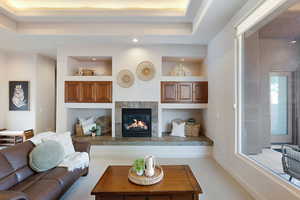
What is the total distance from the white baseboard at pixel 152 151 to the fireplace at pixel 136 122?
51cm

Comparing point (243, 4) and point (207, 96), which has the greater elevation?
point (243, 4)


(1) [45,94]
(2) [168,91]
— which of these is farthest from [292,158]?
(1) [45,94]

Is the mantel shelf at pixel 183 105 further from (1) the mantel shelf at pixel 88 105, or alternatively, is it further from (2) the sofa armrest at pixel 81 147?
(2) the sofa armrest at pixel 81 147

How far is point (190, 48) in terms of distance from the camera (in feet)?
17.0

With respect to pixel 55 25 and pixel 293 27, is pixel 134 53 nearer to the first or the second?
pixel 55 25

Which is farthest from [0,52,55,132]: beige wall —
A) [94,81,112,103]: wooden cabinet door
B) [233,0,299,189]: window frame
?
[233,0,299,189]: window frame

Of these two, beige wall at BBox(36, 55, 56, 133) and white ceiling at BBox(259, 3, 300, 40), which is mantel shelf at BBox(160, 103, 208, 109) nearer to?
white ceiling at BBox(259, 3, 300, 40)

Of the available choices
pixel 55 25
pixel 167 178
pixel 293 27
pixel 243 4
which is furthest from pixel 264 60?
pixel 55 25

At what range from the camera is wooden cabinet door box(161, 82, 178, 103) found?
5168 millimetres

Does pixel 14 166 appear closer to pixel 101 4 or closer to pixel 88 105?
pixel 88 105

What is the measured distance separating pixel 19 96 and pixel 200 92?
18.4ft

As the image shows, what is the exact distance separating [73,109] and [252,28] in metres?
4.94

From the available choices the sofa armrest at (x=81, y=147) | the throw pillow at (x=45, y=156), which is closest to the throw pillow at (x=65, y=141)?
the sofa armrest at (x=81, y=147)

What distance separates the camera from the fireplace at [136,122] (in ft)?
17.0
